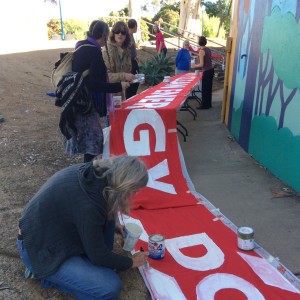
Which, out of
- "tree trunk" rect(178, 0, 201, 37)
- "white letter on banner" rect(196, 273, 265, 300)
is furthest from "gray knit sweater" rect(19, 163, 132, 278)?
"tree trunk" rect(178, 0, 201, 37)

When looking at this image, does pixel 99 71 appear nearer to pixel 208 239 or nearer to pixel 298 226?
pixel 208 239

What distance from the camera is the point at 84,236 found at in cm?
224

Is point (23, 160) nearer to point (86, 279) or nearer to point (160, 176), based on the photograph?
point (160, 176)

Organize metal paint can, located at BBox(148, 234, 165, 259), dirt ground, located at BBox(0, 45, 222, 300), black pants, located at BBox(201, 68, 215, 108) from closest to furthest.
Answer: dirt ground, located at BBox(0, 45, 222, 300) → metal paint can, located at BBox(148, 234, 165, 259) → black pants, located at BBox(201, 68, 215, 108)

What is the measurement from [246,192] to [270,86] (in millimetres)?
1496

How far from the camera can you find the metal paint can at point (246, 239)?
309cm

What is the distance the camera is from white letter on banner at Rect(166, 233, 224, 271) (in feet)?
9.76

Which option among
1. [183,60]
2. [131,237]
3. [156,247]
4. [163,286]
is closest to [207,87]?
[183,60]

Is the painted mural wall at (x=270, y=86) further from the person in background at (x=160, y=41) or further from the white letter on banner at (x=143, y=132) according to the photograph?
the person in background at (x=160, y=41)

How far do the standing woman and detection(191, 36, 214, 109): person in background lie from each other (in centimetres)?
483

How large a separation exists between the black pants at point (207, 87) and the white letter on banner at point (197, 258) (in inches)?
233

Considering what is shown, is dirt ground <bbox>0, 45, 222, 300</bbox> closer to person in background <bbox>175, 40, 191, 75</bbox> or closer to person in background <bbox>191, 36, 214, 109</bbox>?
person in background <bbox>175, 40, 191, 75</bbox>

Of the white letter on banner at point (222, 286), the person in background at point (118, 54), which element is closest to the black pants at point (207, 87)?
the person in background at point (118, 54)

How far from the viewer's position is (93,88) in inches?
148
